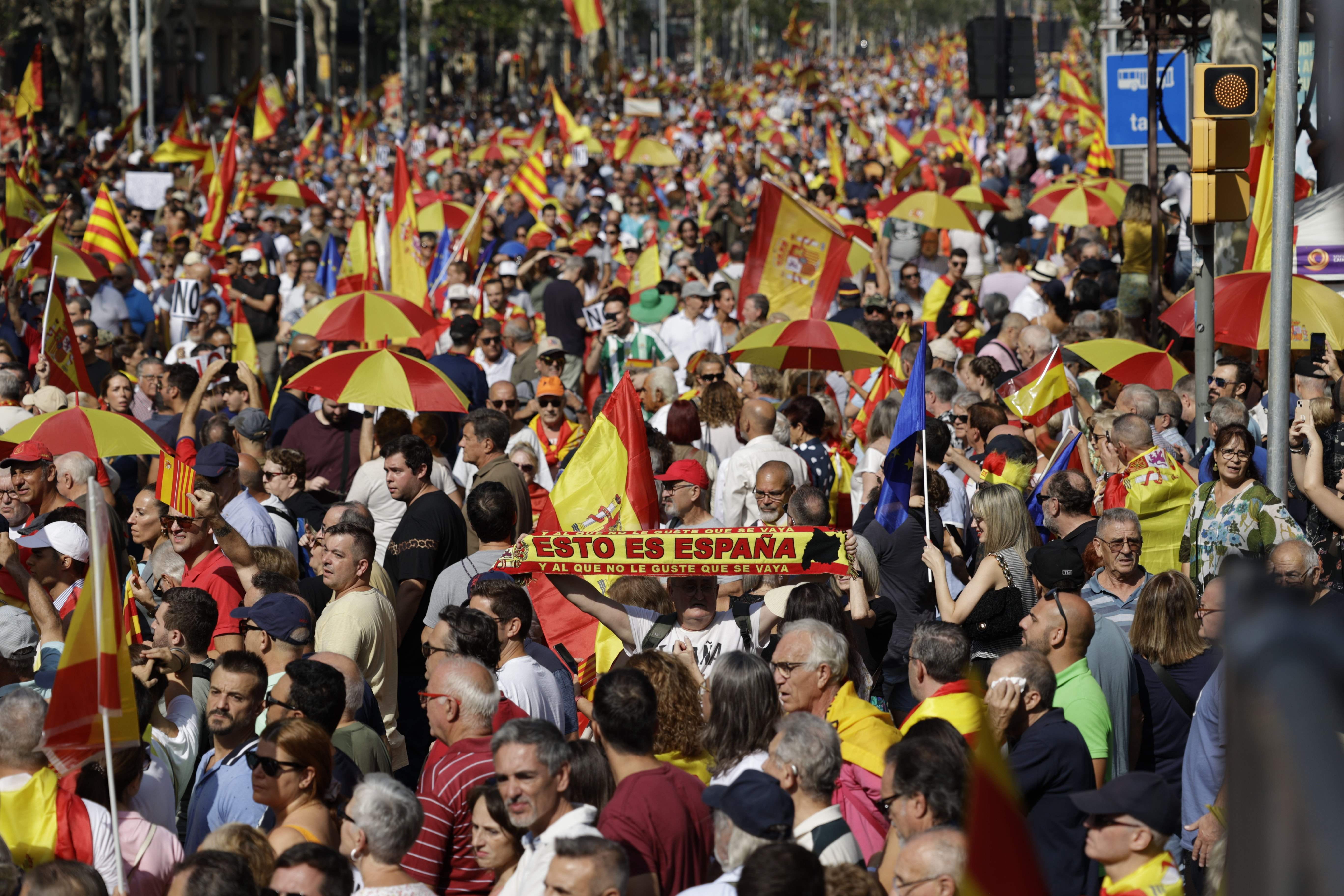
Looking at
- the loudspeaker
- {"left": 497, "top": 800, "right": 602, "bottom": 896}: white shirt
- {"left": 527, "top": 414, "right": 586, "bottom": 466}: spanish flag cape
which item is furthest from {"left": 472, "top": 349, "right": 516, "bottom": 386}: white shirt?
the loudspeaker

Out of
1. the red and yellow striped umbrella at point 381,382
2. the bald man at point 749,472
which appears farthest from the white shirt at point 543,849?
the red and yellow striped umbrella at point 381,382

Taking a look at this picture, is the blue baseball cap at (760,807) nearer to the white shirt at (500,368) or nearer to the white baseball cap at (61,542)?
the white baseball cap at (61,542)

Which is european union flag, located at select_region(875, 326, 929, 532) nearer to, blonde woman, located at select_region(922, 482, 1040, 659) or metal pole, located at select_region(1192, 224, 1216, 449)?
blonde woman, located at select_region(922, 482, 1040, 659)

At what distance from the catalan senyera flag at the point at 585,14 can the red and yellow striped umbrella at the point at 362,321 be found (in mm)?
18097

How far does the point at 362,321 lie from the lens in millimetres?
9969

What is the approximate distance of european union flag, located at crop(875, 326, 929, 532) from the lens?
20.7 feet

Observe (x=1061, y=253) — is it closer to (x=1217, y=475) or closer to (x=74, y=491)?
(x=1217, y=475)

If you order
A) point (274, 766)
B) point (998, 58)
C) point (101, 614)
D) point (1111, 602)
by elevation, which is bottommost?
point (1111, 602)

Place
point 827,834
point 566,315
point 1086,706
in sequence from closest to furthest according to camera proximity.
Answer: point 827,834 < point 1086,706 < point 566,315

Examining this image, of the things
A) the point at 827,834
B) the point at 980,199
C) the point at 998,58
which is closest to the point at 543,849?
the point at 827,834

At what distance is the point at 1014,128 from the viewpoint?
3988cm

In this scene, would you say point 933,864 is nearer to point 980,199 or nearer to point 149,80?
point 980,199

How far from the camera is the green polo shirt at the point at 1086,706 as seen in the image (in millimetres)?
4695

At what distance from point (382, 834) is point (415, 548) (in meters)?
3.10
